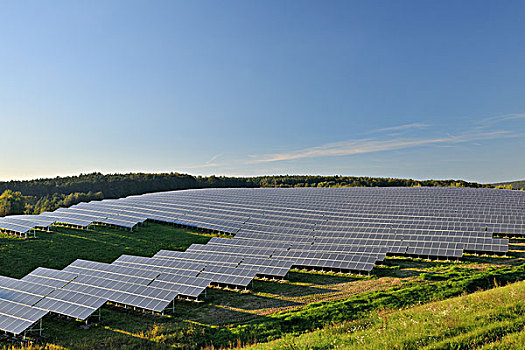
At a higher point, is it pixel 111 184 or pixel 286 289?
pixel 111 184

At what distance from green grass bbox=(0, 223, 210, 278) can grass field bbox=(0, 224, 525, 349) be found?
0.26m

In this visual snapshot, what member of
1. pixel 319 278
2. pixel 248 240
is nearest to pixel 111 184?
pixel 248 240

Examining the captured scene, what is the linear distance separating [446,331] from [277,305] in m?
15.3

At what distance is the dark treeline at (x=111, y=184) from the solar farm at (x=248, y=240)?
38029 mm

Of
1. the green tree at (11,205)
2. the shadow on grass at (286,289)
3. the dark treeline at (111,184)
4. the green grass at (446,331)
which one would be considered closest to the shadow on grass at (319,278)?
the shadow on grass at (286,289)

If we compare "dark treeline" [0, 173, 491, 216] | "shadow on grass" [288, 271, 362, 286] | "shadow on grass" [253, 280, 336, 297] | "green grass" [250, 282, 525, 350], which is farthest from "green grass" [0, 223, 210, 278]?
"dark treeline" [0, 173, 491, 216]

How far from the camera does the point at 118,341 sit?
66.6 feet

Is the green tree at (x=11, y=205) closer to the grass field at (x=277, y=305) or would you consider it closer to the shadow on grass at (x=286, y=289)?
the grass field at (x=277, y=305)

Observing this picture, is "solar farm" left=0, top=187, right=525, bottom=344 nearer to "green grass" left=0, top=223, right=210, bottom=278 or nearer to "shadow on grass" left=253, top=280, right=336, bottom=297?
"shadow on grass" left=253, top=280, right=336, bottom=297

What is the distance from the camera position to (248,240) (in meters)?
42.6

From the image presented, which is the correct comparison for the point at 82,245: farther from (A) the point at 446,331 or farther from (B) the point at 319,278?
(A) the point at 446,331

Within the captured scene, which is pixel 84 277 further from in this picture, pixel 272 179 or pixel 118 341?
pixel 272 179

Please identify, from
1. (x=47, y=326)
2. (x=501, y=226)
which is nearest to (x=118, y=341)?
(x=47, y=326)

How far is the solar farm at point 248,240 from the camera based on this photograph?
2545cm
